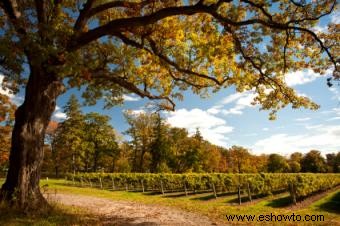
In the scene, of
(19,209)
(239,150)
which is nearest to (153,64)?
(19,209)

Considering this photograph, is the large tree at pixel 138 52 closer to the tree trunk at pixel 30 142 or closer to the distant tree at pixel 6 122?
the tree trunk at pixel 30 142

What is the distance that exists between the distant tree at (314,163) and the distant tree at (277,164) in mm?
4049

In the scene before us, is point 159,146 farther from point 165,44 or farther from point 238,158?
point 165,44

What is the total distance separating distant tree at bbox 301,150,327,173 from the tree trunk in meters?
62.2

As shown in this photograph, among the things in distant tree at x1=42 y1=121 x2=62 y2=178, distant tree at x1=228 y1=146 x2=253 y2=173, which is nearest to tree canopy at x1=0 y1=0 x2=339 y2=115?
distant tree at x1=42 y1=121 x2=62 y2=178

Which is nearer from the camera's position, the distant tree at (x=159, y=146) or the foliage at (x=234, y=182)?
the foliage at (x=234, y=182)

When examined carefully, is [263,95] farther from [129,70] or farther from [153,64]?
[129,70]

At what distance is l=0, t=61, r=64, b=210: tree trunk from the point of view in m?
8.78

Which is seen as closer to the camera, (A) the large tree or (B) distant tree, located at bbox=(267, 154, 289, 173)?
(A) the large tree

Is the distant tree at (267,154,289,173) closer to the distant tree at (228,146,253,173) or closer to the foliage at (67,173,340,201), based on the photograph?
the distant tree at (228,146,253,173)

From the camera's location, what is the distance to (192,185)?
2784 cm

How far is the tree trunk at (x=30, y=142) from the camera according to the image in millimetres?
8781

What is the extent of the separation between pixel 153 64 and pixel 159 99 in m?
1.80

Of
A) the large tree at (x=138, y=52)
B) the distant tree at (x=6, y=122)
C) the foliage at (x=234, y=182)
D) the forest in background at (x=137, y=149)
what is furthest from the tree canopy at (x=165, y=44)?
the forest in background at (x=137, y=149)
